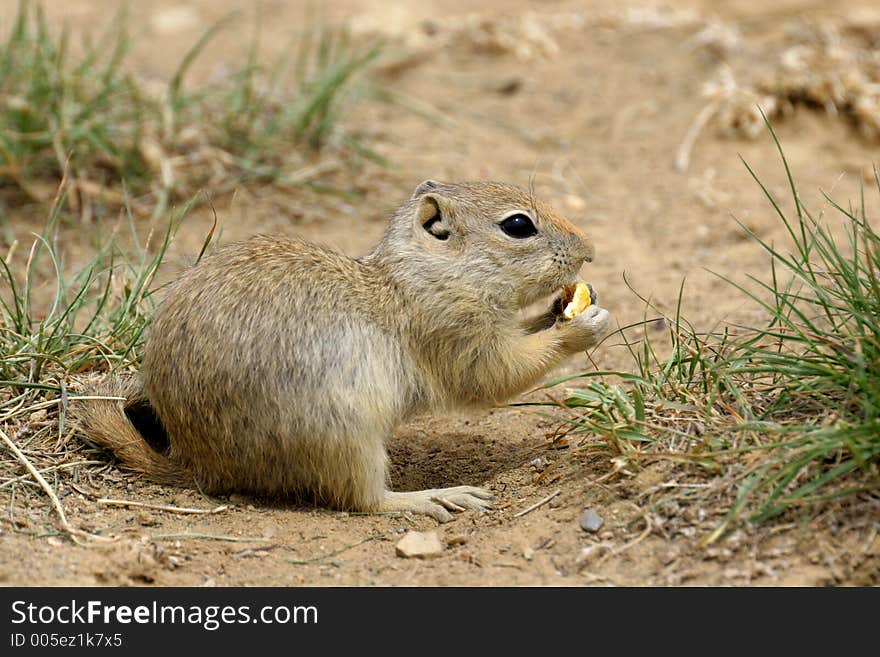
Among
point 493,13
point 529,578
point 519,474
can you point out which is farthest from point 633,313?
point 493,13

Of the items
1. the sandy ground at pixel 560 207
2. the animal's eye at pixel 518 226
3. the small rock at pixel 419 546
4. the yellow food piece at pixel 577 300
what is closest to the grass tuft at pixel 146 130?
the sandy ground at pixel 560 207

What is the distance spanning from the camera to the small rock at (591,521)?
3.60 metres

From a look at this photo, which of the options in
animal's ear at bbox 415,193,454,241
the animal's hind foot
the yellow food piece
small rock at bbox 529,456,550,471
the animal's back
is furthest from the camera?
the yellow food piece

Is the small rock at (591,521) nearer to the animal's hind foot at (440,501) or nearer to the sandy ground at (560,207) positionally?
the sandy ground at (560,207)

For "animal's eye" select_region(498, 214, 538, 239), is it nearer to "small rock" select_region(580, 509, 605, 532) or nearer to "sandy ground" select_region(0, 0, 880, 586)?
"sandy ground" select_region(0, 0, 880, 586)

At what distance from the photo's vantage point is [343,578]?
3.57 meters

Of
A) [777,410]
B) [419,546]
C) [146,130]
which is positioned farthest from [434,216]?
[146,130]

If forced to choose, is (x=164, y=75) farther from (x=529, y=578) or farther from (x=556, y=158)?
(x=529, y=578)

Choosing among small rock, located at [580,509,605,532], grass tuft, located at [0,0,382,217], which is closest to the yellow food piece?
small rock, located at [580,509,605,532]

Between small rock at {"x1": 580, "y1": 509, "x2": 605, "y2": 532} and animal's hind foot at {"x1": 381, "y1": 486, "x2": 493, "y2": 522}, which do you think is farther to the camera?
animal's hind foot at {"x1": 381, "y1": 486, "x2": 493, "y2": 522}

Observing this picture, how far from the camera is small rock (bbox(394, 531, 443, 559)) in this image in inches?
147

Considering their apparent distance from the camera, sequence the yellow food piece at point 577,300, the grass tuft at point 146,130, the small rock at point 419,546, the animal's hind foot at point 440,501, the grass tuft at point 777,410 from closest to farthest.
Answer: the grass tuft at point 777,410 → the small rock at point 419,546 → the animal's hind foot at point 440,501 → the yellow food piece at point 577,300 → the grass tuft at point 146,130

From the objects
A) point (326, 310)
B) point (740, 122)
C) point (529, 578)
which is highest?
point (740, 122)
